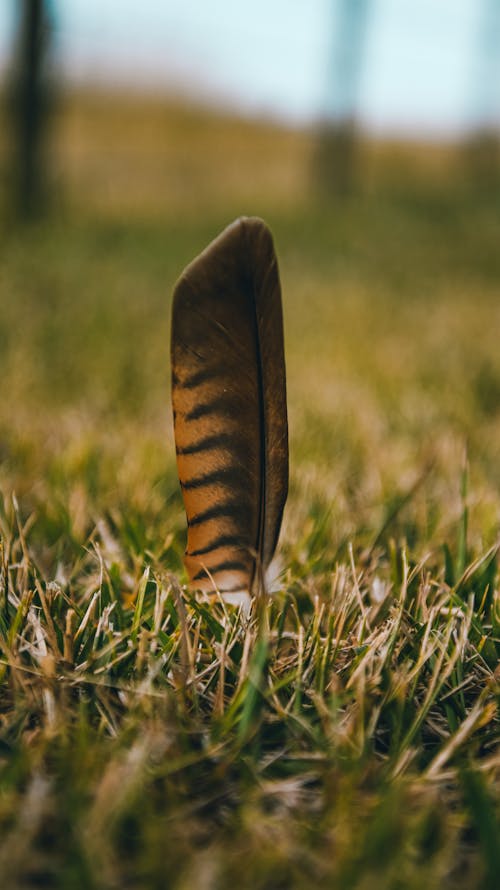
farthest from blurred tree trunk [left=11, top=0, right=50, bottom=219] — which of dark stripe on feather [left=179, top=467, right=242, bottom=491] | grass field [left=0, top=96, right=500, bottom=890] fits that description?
dark stripe on feather [left=179, top=467, right=242, bottom=491]

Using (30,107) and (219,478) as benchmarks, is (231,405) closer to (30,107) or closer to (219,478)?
(219,478)

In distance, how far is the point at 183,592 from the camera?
3.01 ft

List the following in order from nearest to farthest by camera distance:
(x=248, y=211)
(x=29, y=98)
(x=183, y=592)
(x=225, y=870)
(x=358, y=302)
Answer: (x=225, y=870)
(x=183, y=592)
(x=358, y=302)
(x=29, y=98)
(x=248, y=211)

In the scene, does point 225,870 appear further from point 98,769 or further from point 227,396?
point 227,396

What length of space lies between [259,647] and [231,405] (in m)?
0.24

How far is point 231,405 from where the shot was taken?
0.80m

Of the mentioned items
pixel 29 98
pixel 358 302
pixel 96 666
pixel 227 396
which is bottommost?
pixel 358 302

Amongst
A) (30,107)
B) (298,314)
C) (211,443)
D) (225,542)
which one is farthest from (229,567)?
(30,107)

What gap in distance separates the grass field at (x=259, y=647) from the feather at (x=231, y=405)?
75mm

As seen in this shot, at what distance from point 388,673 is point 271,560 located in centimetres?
18

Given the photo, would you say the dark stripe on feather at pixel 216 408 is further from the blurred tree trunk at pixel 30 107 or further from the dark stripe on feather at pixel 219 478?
the blurred tree trunk at pixel 30 107

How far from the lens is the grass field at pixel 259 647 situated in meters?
0.59

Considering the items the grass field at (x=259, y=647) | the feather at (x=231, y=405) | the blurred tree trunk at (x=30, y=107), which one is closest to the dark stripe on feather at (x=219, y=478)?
the feather at (x=231, y=405)

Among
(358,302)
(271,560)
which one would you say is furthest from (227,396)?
(358,302)
